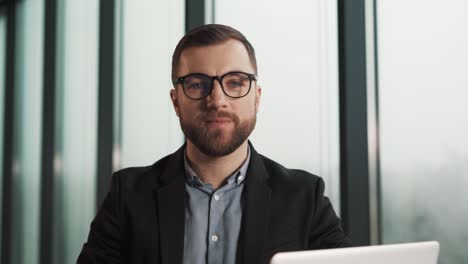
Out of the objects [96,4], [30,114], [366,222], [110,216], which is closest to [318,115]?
[366,222]

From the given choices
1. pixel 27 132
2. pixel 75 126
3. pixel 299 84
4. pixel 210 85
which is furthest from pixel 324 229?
pixel 27 132

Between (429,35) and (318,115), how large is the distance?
0.54 meters

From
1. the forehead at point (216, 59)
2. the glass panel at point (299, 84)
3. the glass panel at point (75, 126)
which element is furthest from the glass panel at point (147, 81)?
the forehead at point (216, 59)

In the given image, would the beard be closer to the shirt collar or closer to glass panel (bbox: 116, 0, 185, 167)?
the shirt collar

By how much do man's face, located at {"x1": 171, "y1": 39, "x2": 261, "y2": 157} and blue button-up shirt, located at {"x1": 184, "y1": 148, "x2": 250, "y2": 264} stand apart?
4.0 inches

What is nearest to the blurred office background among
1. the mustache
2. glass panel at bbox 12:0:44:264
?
the mustache

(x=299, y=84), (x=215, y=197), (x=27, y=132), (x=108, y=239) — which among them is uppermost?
(x=299, y=84)

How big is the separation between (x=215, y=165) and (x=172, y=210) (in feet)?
0.55

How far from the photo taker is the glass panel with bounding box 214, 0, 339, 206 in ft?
7.24

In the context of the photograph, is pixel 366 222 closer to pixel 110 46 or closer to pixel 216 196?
pixel 216 196

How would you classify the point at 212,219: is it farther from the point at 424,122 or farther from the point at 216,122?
the point at 424,122

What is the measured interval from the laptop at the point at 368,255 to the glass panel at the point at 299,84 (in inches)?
46.3

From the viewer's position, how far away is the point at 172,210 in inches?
58.9

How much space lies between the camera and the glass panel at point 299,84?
2.21 m
